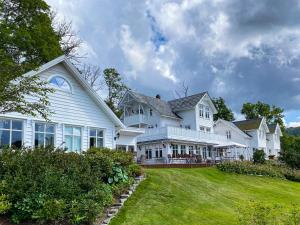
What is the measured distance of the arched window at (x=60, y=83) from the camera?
21719mm

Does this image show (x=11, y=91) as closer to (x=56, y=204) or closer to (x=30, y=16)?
(x=56, y=204)

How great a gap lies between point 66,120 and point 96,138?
2.73 metres

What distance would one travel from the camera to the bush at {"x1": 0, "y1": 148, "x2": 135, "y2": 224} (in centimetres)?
1165

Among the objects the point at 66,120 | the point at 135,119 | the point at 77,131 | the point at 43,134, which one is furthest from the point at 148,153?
the point at 43,134

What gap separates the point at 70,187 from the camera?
13.0 m

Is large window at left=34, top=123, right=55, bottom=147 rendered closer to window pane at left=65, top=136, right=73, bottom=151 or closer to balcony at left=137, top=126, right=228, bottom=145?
window pane at left=65, top=136, right=73, bottom=151

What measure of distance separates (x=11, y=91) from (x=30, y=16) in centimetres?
2054

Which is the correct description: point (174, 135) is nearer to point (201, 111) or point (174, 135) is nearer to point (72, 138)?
point (201, 111)

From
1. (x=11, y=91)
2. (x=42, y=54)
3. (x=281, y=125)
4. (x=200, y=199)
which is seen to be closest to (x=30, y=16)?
(x=42, y=54)

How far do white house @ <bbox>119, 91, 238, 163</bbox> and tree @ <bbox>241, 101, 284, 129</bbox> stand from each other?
1178 inches

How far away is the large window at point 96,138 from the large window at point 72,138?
0.96m

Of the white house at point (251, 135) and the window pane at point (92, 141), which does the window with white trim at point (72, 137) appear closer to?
the window pane at point (92, 141)

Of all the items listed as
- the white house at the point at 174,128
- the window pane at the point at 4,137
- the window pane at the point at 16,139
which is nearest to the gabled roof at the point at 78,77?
the window pane at the point at 16,139

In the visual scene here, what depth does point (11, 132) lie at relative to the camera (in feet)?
64.5
